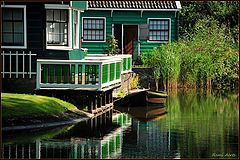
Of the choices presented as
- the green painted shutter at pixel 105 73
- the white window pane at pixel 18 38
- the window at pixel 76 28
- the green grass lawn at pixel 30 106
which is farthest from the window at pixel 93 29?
the green grass lawn at pixel 30 106

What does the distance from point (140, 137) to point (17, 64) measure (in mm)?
8457

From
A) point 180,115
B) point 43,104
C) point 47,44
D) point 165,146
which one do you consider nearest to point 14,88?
point 47,44

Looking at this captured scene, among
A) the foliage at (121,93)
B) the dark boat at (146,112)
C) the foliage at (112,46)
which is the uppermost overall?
the foliage at (112,46)

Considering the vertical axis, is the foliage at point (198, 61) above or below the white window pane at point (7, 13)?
below

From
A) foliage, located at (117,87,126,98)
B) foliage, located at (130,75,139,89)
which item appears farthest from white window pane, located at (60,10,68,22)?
foliage, located at (130,75,139,89)

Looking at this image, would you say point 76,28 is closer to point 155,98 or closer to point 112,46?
point 155,98

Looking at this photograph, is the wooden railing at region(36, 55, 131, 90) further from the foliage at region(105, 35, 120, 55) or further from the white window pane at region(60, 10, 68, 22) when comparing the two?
the foliage at region(105, 35, 120, 55)

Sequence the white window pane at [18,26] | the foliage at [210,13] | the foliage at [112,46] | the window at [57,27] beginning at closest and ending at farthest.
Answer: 1. the white window pane at [18,26]
2. the window at [57,27]
3. the foliage at [112,46]
4. the foliage at [210,13]

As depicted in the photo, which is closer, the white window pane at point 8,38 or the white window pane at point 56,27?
the white window pane at point 8,38

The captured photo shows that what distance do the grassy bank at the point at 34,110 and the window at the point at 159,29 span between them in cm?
1901

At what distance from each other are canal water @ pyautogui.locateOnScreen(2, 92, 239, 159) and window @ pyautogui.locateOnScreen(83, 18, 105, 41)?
14923 mm

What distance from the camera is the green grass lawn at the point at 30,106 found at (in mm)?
22008

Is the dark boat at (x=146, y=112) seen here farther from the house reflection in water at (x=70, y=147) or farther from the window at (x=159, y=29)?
the window at (x=159, y=29)

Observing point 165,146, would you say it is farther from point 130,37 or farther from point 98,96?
point 130,37
